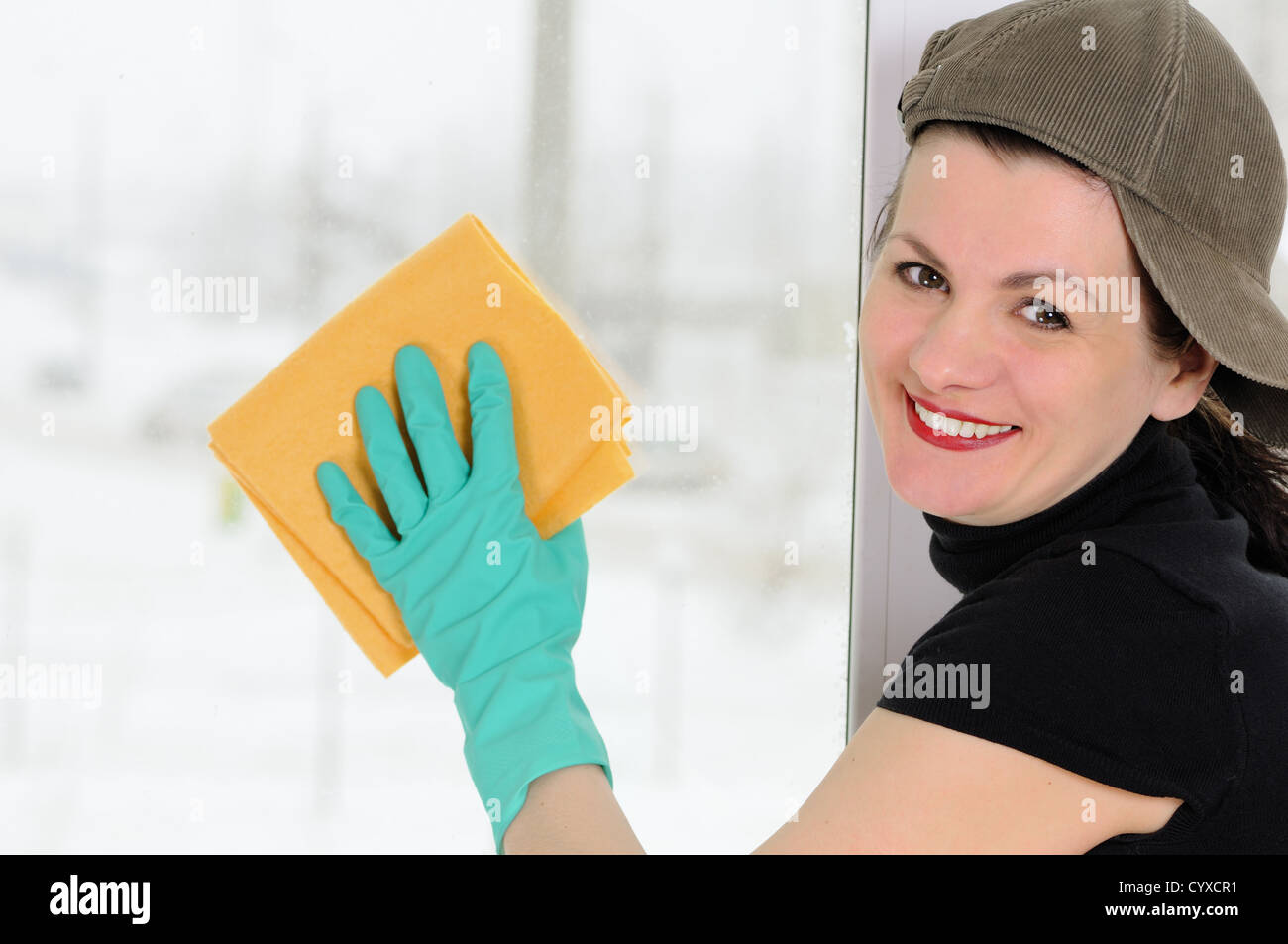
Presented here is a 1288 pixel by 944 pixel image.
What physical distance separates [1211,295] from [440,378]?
0.52m

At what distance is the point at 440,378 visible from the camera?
0.79 m

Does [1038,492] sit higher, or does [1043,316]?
[1043,316]

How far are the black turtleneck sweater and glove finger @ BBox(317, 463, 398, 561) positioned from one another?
374mm

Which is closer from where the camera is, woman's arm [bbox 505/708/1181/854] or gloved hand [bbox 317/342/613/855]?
woman's arm [bbox 505/708/1181/854]

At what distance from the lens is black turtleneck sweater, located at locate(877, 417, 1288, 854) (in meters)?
0.61

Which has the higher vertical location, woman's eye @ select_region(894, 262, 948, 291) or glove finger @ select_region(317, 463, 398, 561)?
woman's eye @ select_region(894, 262, 948, 291)

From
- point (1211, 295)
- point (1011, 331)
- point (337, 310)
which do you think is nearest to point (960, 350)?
point (1011, 331)

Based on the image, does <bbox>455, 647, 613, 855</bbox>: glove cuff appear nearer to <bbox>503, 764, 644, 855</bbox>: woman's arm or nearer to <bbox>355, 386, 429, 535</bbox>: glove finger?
<bbox>503, 764, 644, 855</bbox>: woman's arm

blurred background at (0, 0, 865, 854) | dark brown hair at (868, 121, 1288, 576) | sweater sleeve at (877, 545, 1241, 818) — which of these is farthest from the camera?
blurred background at (0, 0, 865, 854)

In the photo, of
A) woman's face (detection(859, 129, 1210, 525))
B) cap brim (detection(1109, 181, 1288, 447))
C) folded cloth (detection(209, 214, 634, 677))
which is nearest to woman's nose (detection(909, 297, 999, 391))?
woman's face (detection(859, 129, 1210, 525))

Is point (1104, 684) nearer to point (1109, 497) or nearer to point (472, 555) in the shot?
point (1109, 497)

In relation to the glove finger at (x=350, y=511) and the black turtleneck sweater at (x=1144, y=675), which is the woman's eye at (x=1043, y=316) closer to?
the black turtleneck sweater at (x=1144, y=675)

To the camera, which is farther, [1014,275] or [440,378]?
[440,378]

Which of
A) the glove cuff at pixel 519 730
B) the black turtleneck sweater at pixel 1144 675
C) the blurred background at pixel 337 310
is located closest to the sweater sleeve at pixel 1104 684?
the black turtleneck sweater at pixel 1144 675
